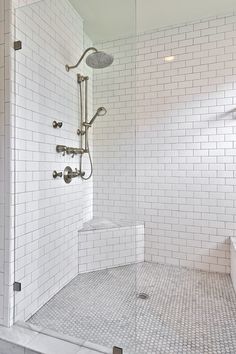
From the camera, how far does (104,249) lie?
101 inches

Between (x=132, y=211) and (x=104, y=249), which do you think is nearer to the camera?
(x=104, y=249)

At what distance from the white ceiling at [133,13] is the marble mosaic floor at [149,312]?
2330mm

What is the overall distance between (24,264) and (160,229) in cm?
158

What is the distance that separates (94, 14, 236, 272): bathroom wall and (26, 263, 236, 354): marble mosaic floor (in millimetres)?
454

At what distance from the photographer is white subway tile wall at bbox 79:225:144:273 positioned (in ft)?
8.07

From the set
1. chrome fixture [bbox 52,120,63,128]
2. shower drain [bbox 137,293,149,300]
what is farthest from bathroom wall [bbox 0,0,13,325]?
shower drain [bbox 137,293,149,300]

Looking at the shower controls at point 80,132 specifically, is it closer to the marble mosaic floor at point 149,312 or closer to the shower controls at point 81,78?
the shower controls at point 81,78

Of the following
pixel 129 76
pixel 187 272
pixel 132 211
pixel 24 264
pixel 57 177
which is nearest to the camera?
pixel 24 264

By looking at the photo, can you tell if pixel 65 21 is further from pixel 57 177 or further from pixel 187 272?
pixel 187 272

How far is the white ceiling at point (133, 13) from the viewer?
2158mm

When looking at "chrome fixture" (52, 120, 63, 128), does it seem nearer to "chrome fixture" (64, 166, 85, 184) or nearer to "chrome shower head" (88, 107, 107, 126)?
"chrome fixture" (64, 166, 85, 184)

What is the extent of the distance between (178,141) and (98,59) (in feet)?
3.88

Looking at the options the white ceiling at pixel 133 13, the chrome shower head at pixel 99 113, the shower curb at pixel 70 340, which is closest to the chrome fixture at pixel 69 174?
the chrome shower head at pixel 99 113

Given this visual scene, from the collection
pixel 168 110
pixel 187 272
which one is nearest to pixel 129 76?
pixel 168 110
